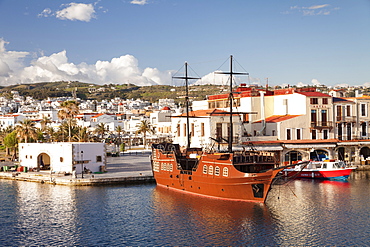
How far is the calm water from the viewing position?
24.7 metres

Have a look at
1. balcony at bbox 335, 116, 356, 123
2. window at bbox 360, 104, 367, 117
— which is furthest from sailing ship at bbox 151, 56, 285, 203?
window at bbox 360, 104, 367, 117

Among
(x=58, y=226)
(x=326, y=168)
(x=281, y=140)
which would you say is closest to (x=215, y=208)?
(x=58, y=226)

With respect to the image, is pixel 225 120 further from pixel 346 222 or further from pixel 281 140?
pixel 346 222

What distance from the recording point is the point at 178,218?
29281 millimetres

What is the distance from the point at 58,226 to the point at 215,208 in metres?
11.3

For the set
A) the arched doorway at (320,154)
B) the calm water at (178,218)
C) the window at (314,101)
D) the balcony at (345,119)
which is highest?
the window at (314,101)

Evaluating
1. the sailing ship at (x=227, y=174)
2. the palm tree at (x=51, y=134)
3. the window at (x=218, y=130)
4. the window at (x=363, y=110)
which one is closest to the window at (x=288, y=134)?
the window at (x=218, y=130)

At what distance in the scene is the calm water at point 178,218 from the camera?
24.7 metres

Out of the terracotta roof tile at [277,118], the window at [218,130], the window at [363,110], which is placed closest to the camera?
the window at [218,130]

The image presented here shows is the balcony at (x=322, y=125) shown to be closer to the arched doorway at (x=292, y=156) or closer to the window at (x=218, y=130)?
the arched doorway at (x=292, y=156)

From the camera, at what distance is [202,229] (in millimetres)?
26453

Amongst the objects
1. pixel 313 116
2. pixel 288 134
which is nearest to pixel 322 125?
pixel 313 116

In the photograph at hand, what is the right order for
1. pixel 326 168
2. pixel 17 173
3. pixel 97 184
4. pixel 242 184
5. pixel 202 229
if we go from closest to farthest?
1. pixel 202 229
2. pixel 242 184
3. pixel 97 184
4. pixel 326 168
5. pixel 17 173

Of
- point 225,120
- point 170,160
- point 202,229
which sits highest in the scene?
point 225,120
